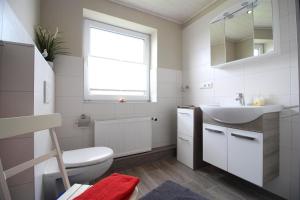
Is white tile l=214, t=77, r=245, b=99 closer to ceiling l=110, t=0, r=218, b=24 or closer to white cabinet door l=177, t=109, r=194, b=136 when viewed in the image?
white cabinet door l=177, t=109, r=194, b=136

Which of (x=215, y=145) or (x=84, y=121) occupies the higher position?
(x=84, y=121)

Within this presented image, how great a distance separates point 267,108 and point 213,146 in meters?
0.62

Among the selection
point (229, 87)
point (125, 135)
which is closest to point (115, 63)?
point (125, 135)

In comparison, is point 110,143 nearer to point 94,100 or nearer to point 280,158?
point 94,100

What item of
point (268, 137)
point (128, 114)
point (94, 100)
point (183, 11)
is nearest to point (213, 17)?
point (183, 11)

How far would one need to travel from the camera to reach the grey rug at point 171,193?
1237 mm

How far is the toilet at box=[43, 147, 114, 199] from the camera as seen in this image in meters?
1.02

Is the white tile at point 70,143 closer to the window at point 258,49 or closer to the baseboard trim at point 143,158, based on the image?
the baseboard trim at point 143,158

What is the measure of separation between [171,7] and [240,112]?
1.70m

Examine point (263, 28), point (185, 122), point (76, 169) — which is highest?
point (263, 28)

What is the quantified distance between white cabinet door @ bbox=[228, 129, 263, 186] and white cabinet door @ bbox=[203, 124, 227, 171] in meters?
0.06

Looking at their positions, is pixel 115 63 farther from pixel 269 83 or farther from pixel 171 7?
pixel 269 83

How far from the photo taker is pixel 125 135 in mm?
1841

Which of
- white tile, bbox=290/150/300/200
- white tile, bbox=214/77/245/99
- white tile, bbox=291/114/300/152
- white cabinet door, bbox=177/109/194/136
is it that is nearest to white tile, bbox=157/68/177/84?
white cabinet door, bbox=177/109/194/136
